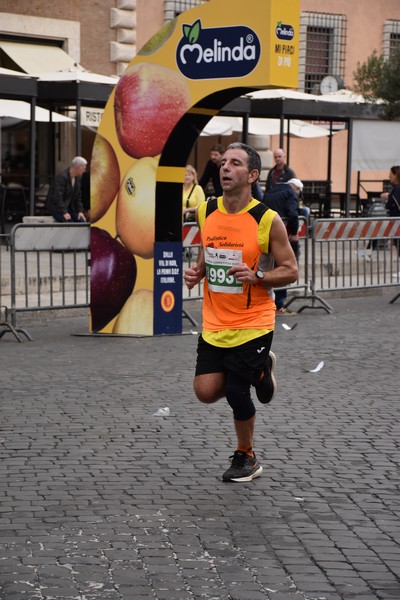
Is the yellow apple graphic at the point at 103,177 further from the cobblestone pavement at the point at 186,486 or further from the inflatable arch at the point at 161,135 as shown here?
the cobblestone pavement at the point at 186,486

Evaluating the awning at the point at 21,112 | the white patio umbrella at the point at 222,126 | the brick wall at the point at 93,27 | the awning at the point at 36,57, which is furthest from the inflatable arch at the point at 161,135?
the brick wall at the point at 93,27

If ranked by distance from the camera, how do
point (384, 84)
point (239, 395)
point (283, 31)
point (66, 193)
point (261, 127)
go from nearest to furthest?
point (239, 395)
point (283, 31)
point (66, 193)
point (261, 127)
point (384, 84)

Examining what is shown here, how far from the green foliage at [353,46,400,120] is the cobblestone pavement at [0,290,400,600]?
15.4 metres

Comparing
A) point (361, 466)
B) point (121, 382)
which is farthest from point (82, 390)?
point (361, 466)

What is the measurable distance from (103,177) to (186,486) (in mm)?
6753

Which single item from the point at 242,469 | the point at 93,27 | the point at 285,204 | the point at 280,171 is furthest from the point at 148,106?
the point at 93,27

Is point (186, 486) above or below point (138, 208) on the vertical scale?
below

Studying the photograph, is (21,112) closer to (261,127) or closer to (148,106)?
(261,127)

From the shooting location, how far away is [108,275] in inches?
514

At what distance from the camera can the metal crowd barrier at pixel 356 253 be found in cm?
1677

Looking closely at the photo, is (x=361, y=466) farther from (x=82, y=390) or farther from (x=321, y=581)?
(x=82, y=390)

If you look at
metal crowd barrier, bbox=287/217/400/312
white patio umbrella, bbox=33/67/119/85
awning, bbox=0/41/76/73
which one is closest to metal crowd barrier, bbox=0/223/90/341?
metal crowd barrier, bbox=287/217/400/312

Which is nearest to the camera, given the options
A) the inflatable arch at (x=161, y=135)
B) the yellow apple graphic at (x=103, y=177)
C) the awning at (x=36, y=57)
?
the inflatable arch at (x=161, y=135)

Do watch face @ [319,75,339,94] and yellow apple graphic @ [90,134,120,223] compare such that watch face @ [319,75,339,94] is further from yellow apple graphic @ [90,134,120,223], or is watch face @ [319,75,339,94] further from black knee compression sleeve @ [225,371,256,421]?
black knee compression sleeve @ [225,371,256,421]
